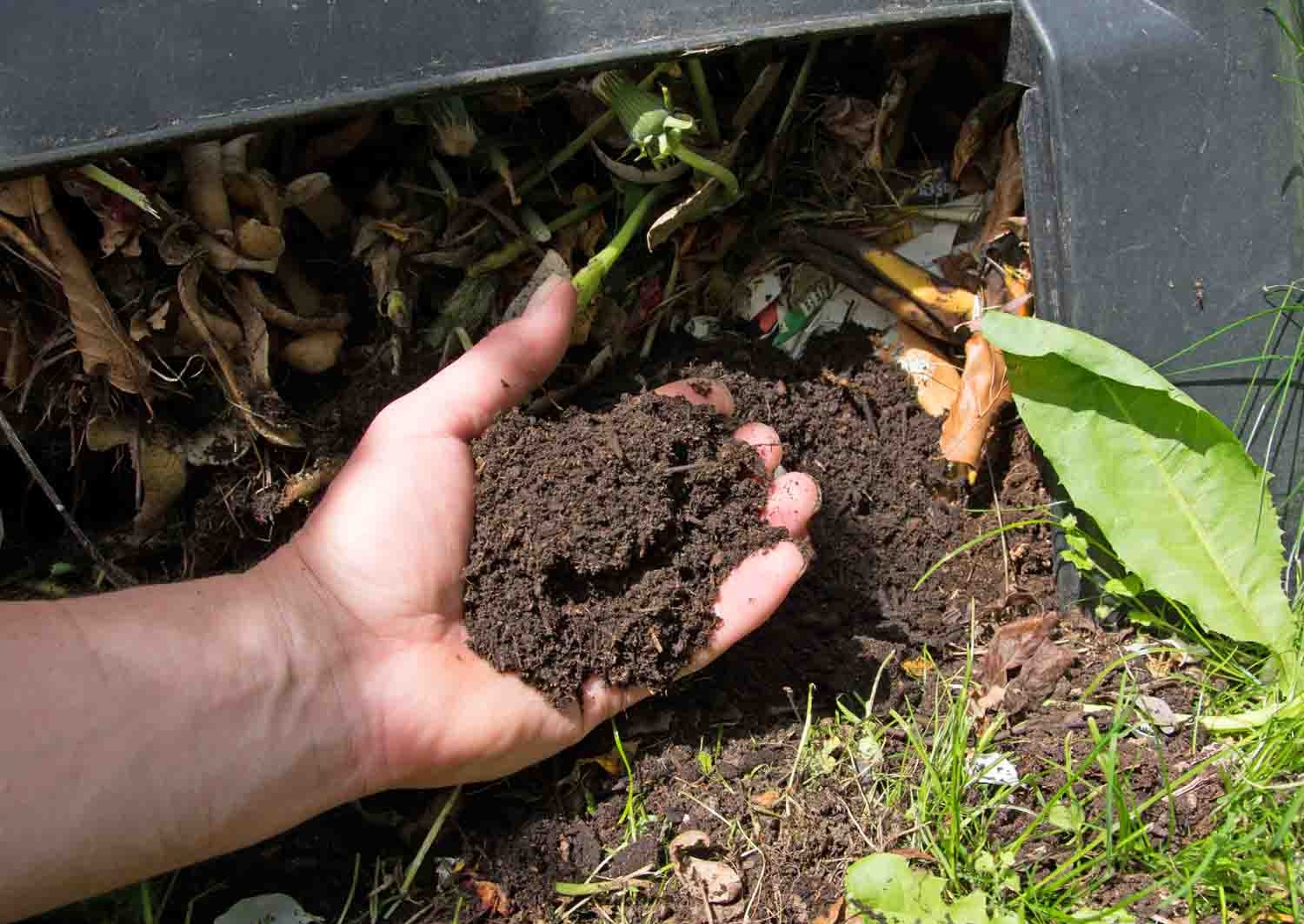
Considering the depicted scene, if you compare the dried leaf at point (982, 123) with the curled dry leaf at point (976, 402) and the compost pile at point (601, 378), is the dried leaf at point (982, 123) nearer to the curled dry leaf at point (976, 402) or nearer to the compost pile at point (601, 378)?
the compost pile at point (601, 378)

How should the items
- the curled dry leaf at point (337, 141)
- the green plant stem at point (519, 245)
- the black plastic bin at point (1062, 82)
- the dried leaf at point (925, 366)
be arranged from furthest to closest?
the dried leaf at point (925, 366) < the green plant stem at point (519, 245) < the curled dry leaf at point (337, 141) < the black plastic bin at point (1062, 82)

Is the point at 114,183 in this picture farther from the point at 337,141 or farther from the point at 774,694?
the point at 774,694

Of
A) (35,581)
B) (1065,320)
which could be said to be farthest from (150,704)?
(1065,320)

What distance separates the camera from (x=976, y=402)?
7.03ft

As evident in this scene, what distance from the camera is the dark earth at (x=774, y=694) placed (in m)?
1.86

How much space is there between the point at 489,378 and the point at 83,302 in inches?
27.0

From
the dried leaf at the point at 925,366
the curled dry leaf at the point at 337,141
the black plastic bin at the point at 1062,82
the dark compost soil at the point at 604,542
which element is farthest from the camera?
the dried leaf at the point at 925,366

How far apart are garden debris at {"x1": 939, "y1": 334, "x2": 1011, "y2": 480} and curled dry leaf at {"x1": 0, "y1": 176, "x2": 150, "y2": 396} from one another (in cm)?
149

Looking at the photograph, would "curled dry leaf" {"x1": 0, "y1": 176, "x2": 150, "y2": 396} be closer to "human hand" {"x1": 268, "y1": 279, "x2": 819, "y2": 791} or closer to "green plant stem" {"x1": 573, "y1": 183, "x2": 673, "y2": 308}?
"human hand" {"x1": 268, "y1": 279, "x2": 819, "y2": 791}

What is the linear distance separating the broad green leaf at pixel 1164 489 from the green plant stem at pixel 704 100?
679 mm

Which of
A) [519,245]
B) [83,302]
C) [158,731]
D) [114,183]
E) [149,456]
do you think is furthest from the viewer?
[519,245]

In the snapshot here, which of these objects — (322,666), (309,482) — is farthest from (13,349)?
(322,666)

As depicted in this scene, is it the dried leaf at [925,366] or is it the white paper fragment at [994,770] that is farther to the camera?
the dried leaf at [925,366]

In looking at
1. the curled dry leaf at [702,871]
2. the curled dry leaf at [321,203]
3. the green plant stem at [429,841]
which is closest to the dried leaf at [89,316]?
the curled dry leaf at [321,203]
